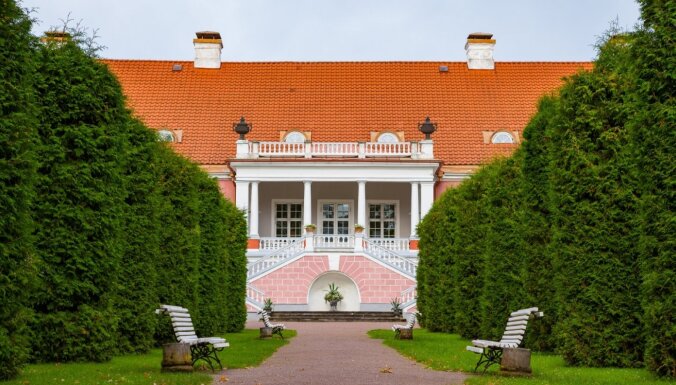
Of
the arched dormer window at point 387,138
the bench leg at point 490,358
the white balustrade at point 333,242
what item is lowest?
the bench leg at point 490,358

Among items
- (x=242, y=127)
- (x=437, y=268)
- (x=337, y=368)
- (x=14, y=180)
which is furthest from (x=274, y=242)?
(x=14, y=180)

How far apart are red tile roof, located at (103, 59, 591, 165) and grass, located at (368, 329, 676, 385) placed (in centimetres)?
2387

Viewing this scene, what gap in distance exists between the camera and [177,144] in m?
40.5

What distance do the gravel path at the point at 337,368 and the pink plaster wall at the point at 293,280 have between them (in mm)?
13766

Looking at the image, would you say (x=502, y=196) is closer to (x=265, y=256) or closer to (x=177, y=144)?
(x=265, y=256)

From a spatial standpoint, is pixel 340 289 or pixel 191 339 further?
pixel 340 289

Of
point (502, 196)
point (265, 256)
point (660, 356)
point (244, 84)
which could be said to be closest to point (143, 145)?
point (502, 196)

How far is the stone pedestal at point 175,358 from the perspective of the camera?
11109 mm

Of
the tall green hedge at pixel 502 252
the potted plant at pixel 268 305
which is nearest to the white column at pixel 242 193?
the potted plant at pixel 268 305

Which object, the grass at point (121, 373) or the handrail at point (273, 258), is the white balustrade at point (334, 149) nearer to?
the handrail at point (273, 258)

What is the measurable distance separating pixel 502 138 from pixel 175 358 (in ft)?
103

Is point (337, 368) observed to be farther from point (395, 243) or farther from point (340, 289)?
point (395, 243)

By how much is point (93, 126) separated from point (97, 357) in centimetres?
289

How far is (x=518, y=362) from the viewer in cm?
1085
